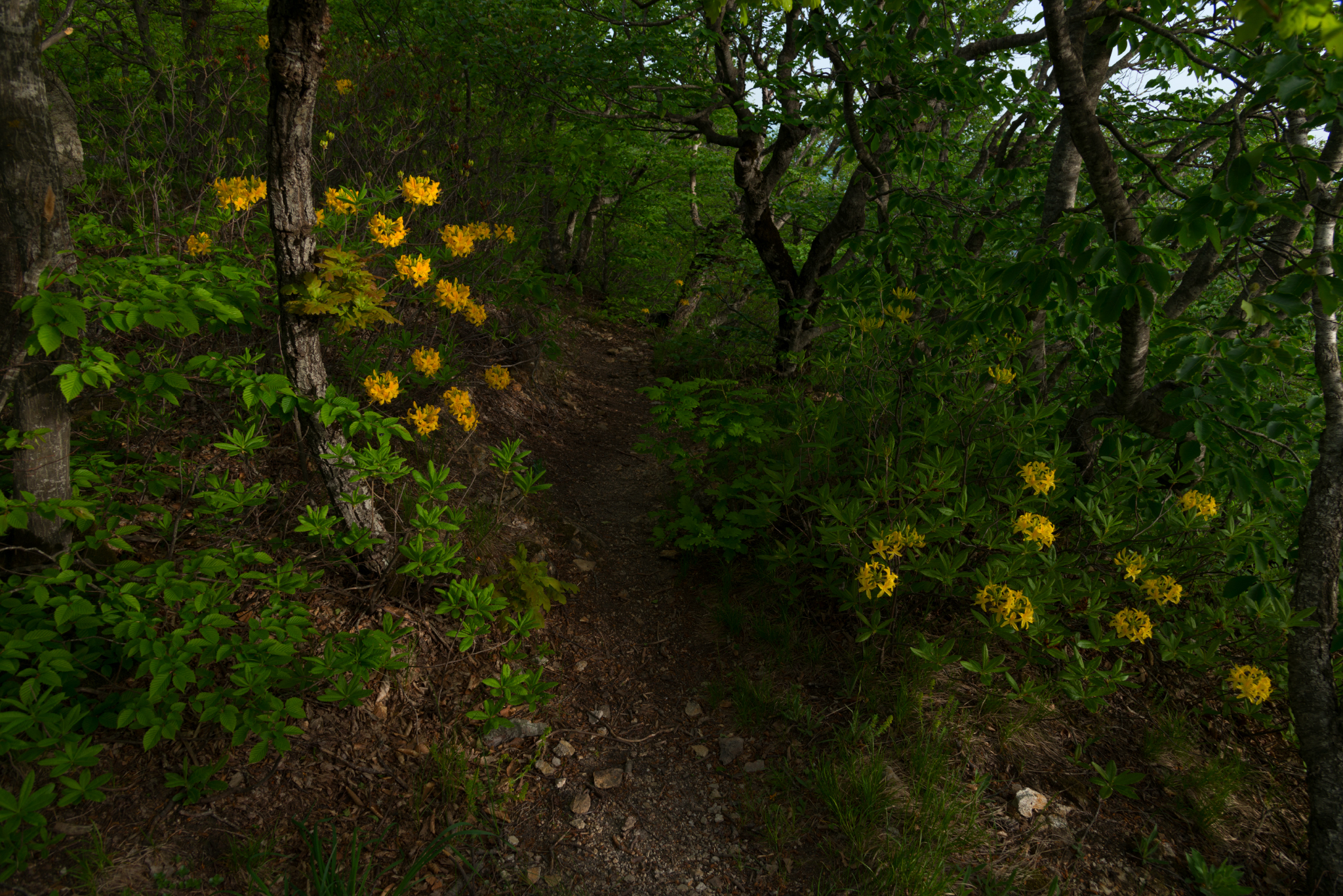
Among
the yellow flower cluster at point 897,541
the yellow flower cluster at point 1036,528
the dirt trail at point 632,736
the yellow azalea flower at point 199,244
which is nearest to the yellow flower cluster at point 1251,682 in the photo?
the yellow flower cluster at point 1036,528

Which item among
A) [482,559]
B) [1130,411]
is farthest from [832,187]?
[482,559]

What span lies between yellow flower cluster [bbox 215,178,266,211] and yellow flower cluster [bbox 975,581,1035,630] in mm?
3765

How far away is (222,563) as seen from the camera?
6.95 ft

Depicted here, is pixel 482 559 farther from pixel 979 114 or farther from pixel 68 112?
pixel 979 114

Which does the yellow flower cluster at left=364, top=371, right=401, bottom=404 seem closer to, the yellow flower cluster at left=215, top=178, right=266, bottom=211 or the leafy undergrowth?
the yellow flower cluster at left=215, top=178, right=266, bottom=211

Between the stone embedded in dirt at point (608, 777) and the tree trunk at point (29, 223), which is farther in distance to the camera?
the stone embedded in dirt at point (608, 777)

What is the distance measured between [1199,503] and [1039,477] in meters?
0.88

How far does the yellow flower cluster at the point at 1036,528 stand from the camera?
8.32ft

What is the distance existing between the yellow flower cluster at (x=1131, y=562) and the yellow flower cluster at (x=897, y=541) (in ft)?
3.04

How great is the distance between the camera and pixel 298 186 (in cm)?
248

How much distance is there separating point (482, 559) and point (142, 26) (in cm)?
532

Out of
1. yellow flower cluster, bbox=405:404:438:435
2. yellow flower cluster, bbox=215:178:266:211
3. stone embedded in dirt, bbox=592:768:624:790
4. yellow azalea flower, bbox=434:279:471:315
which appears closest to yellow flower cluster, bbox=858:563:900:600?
stone embedded in dirt, bbox=592:768:624:790

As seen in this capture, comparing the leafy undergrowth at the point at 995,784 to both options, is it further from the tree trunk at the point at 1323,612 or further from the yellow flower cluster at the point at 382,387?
the yellow flower cluster at the point at 382,387

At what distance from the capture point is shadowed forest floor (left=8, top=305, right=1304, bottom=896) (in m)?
2.13
